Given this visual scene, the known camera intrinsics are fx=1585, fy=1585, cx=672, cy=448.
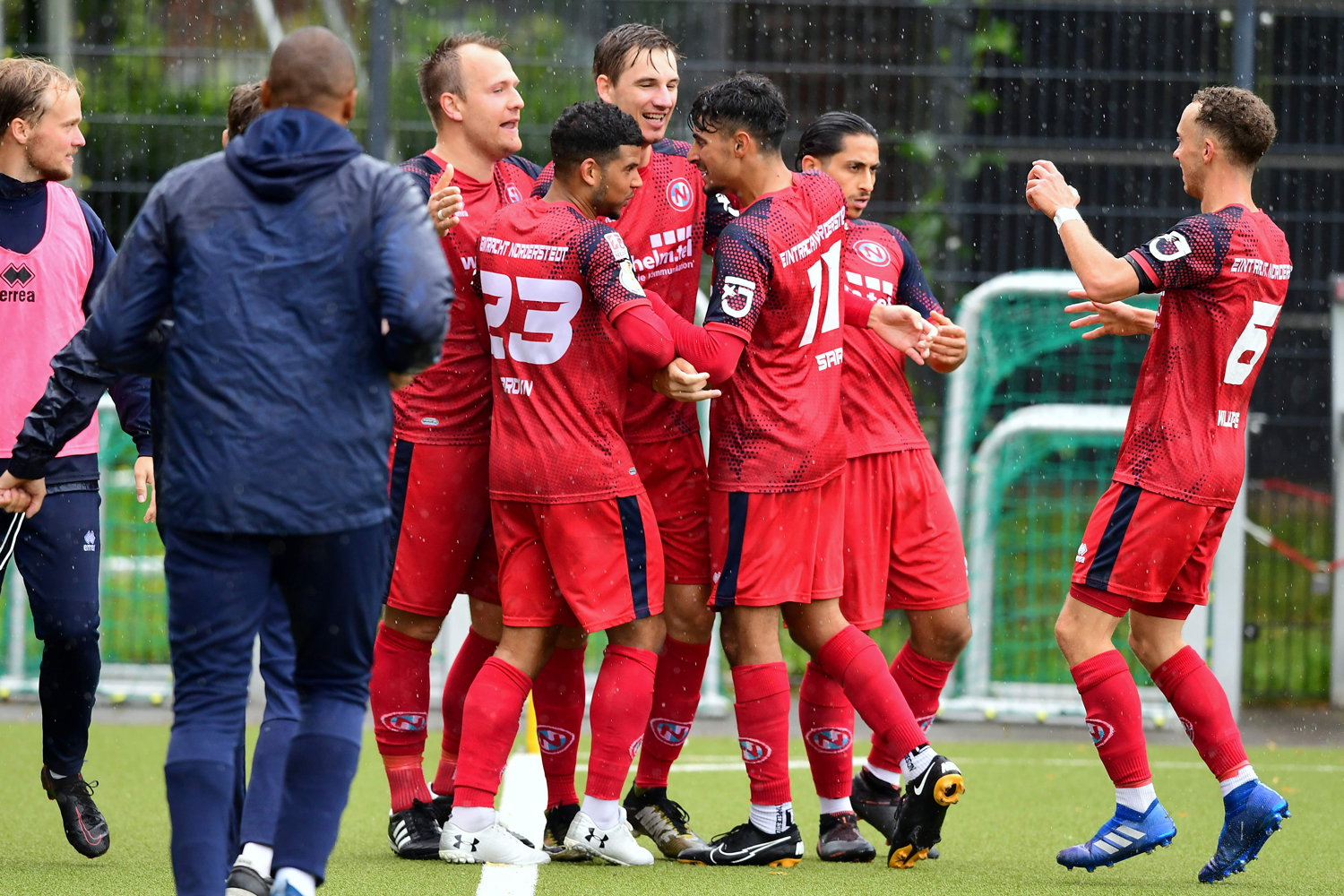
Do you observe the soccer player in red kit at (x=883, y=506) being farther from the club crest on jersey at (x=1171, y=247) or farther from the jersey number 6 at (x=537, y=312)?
the jersey number 6 at (x=537, y=312)

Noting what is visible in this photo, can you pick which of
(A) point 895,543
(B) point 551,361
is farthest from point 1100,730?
(B) point 551,361

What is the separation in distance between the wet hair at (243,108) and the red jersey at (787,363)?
4.09 feet

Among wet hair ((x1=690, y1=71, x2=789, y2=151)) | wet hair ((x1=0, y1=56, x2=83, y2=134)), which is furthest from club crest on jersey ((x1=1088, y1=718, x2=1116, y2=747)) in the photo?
wet hair ((x1=0, y1=56, x2=83, y2=134))

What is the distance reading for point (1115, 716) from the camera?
433cm

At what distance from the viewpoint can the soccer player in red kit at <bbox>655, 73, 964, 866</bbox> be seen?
171 inches

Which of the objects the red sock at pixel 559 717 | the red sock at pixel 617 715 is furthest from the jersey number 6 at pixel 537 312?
the red sock at pixel 559 717

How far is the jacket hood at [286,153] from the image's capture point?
2961mm

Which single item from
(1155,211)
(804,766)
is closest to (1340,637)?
(1155,211)

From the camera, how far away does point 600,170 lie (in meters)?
4.17

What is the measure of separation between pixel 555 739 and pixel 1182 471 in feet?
6.26

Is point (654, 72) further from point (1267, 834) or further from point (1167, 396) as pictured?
point (1267, 834)

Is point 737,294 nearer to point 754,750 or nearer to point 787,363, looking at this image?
point 787,363

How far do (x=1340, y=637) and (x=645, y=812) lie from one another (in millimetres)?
4496

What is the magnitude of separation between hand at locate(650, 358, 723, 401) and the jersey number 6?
270 millimetres
